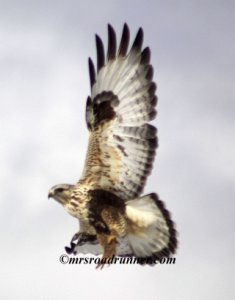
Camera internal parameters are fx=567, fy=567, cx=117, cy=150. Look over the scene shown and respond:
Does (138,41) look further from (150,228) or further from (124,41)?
(150,228)

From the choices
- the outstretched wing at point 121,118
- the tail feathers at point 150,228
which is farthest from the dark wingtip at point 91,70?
the tail feathers at point 150,228

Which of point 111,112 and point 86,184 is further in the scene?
point 111,112

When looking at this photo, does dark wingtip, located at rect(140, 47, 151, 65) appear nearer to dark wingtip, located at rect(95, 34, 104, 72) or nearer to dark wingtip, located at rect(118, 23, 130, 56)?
dark wingtip, located at rect(118, 23, 130, 56)

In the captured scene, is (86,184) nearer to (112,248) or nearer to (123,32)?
(112,248)

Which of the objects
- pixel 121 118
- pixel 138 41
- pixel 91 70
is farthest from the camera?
pixel 91 70

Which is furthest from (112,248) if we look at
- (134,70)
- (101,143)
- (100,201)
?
(134,70)

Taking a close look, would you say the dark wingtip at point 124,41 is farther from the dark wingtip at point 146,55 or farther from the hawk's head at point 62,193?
the hawk's head at point 62,193

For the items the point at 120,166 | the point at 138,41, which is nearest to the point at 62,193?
the point at 120,166

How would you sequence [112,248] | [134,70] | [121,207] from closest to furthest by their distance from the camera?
[112,248] < [121,207] < [134,70]
